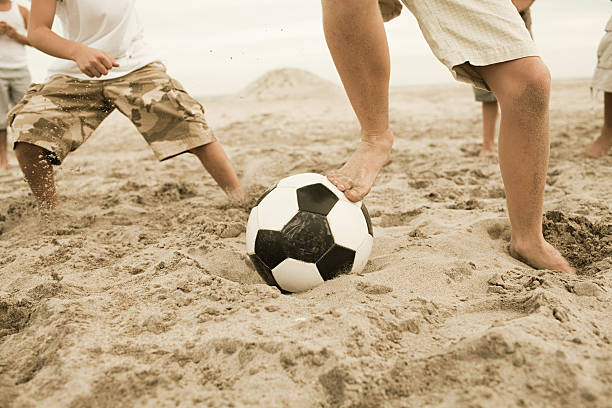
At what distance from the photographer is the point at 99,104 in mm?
2854

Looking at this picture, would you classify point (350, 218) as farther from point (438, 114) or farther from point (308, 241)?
point (438, 114)

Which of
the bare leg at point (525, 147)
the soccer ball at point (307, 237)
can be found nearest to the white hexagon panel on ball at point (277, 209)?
the soccer ball at point (307, 237)

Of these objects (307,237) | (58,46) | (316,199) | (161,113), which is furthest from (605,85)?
(58,46)

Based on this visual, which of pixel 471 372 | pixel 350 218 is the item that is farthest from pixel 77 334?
pixel 471 372

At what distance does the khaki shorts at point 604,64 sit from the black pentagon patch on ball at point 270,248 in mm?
3245

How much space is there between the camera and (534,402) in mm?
1100

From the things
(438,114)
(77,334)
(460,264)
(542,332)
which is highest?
(77,334)

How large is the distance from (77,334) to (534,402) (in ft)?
4.21

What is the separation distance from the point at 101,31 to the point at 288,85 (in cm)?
1187

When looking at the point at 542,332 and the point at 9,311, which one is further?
the point at 9,311

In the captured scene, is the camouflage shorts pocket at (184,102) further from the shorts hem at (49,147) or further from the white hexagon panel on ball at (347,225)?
the white hexagon panel on ball at (347,225)

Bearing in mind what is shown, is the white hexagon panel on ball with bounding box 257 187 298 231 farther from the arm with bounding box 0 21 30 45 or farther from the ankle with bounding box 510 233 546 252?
the arm with bounding box 0 21 30 45

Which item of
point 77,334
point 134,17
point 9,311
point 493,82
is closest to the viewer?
point 77,334

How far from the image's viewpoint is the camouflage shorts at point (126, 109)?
2.72 metres
